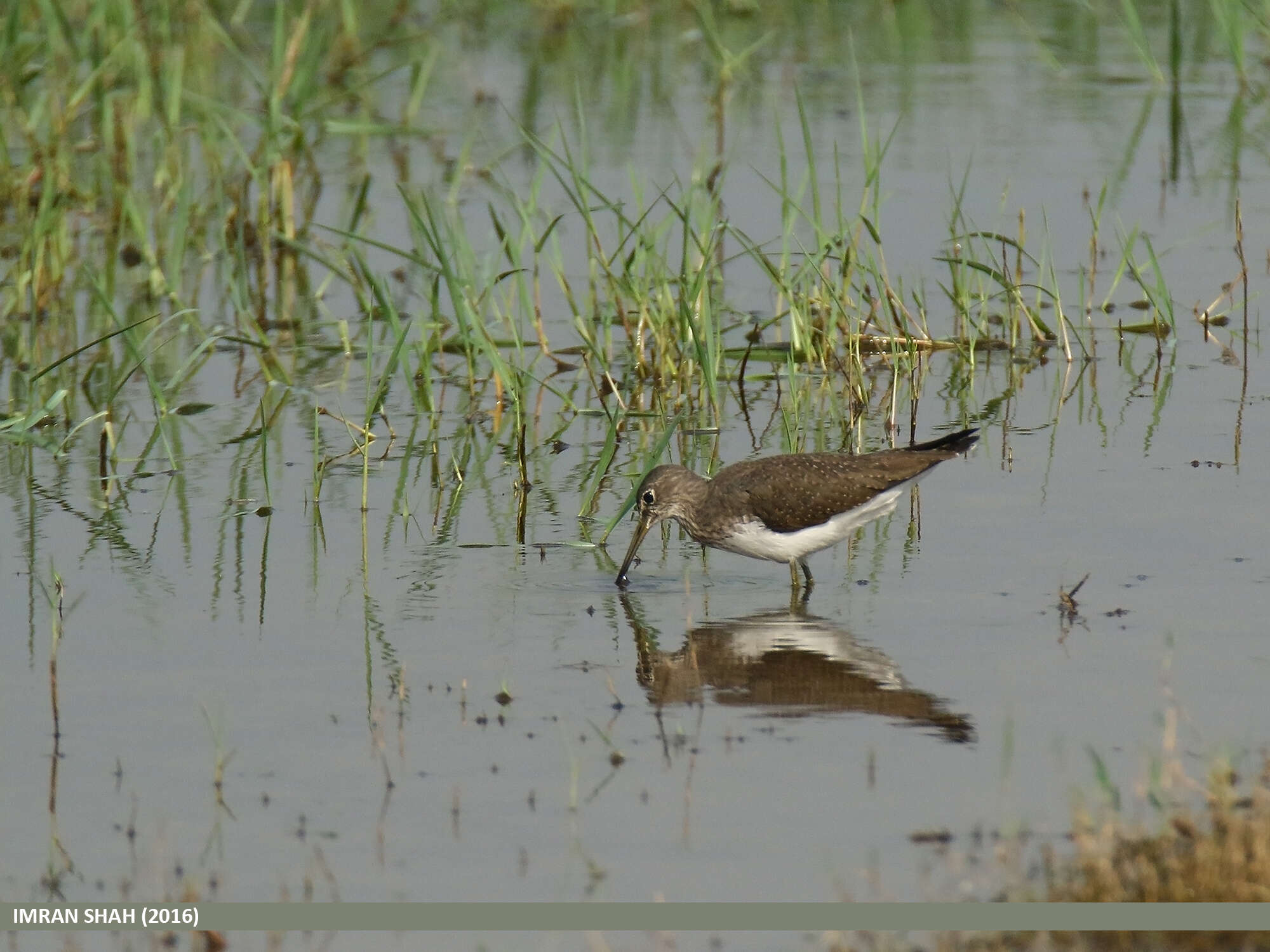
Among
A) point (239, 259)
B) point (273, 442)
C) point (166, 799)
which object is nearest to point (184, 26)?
point (239, 259)

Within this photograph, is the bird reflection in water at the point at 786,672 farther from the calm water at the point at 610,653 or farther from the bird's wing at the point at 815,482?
the bird's wing at the point at 815,482

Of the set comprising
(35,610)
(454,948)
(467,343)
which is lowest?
(454,948)

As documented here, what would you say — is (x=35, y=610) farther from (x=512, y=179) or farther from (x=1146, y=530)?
(x=512, y=179)

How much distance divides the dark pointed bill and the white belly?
1.20 feet

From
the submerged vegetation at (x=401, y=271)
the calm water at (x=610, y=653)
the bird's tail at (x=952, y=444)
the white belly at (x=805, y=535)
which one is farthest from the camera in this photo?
the submerged vegetation at (x=401, y=271)

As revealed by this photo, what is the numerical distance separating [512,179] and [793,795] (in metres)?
10.6

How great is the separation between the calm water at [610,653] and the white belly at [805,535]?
7.7 inches

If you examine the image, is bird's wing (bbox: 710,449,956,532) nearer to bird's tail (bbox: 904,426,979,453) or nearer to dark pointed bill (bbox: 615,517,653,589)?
bird's tail (bbox: 904,426,979,453)

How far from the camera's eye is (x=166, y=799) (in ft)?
19.6

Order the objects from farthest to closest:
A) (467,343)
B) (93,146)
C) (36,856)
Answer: (93,146) → (467,343) → (36,856)

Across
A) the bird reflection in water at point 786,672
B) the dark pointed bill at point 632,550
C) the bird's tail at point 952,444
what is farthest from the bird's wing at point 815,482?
the bird reflection in water at point 786,672

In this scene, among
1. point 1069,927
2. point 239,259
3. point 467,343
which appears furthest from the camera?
point 239,259

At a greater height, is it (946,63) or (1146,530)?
(946,63)

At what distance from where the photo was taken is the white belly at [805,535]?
802 cm
